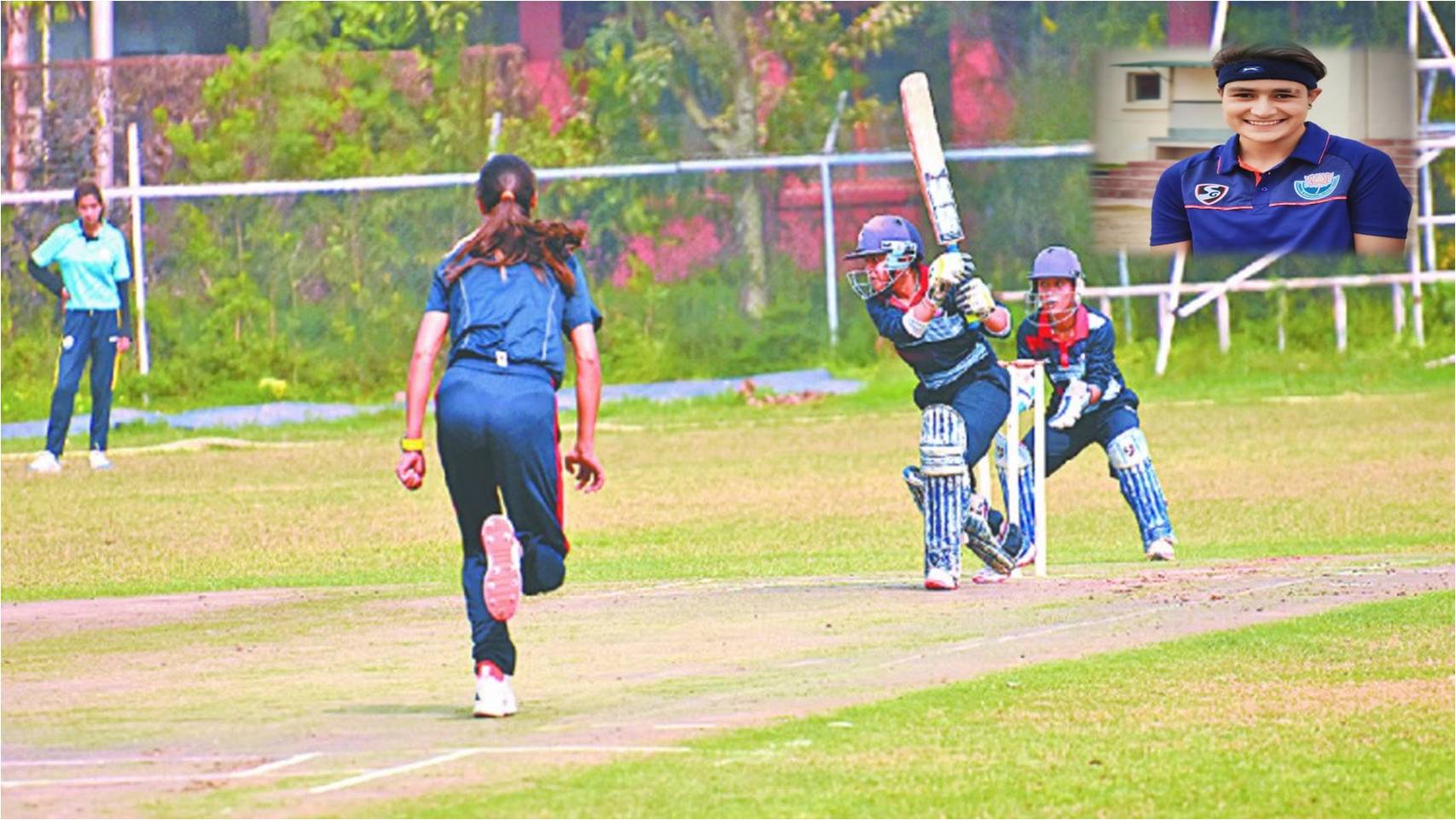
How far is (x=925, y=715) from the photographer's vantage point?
1086cm

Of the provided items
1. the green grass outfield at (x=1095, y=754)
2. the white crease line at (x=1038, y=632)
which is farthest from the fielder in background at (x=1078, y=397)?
the green grass outfield at (x=1095, y=754)

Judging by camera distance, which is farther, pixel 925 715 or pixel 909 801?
pixel 925 715

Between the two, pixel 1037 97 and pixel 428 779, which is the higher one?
pixel 1037 97

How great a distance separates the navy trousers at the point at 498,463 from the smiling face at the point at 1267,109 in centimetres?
280

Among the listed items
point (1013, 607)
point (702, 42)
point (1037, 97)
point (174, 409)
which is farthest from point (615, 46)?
point (1013, 607)

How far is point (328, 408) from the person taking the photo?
34.3 metres

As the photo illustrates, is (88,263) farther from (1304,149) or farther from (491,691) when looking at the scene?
(1304,149)

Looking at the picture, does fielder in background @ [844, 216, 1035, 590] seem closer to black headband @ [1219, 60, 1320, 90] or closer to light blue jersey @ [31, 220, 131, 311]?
black headband @ [1219, 60, 1320, 90]

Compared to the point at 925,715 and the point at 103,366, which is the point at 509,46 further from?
the point at 925,715

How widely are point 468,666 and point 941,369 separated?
3536 millimetres

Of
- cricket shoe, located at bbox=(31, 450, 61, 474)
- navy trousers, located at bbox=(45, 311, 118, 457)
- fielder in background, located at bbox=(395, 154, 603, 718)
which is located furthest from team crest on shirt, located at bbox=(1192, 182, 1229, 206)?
cricket shoe, located at bbox=(31, 450, 61, 474)

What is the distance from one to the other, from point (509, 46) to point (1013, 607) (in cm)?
2676

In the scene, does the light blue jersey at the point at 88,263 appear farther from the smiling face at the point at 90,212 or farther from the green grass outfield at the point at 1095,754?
the green grass outfield at the point at 1095,754

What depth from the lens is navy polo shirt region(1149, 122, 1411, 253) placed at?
9.34 m
